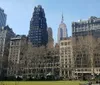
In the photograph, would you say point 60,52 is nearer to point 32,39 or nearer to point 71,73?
point 71,73

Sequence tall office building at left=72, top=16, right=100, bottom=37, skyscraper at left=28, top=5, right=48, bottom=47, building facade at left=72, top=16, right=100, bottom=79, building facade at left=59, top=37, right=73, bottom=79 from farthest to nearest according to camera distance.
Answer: skyscraper at left=28, top=5, right=48, bottom=47
tall office building at left=72, top=16, right=100, bottom=37
building facade at left=59, top=37, right=73, bottom=79
building facade at left=72, top=16, right=100, bottom=79

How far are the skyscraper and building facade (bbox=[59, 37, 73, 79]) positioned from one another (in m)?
43.4

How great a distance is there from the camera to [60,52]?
139 metres

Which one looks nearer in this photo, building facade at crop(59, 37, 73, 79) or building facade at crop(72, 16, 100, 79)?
building facade at crop(72, 16, 100, 79)

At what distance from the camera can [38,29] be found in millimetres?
187500

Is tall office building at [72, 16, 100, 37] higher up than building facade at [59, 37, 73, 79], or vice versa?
tall office building at [72, 16, 100, 37]

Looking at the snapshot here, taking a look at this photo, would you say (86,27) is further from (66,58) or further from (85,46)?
(85,46)

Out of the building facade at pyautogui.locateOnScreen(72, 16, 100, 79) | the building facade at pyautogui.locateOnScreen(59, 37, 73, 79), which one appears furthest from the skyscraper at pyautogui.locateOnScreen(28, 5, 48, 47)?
the building facade at pyautogui.locateOnScreen(59, 37, 73, 79)

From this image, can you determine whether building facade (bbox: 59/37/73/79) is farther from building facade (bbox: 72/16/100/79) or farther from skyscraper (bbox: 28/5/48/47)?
skyscraper (bbox: 28/5/48/47)

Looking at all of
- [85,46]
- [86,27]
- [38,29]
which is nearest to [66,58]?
[85,46]

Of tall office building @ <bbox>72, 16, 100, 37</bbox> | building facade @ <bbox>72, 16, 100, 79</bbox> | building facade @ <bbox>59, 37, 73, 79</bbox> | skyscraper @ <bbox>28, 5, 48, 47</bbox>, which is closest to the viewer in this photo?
building facade @ <bbox>72, 16, 100, 79</bbox>

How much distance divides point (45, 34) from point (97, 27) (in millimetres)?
51561

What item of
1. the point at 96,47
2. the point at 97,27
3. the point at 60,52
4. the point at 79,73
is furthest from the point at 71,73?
the point at 97,27

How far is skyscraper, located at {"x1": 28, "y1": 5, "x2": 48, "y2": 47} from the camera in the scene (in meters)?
183
